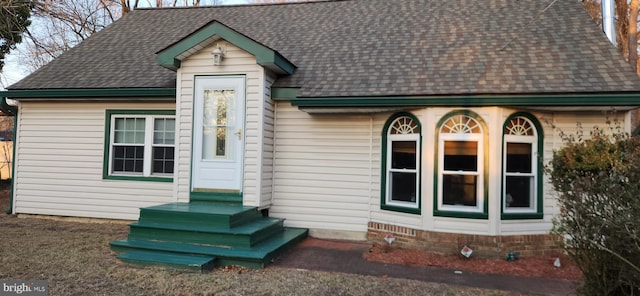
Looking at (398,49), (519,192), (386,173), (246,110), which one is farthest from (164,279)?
(398,49)

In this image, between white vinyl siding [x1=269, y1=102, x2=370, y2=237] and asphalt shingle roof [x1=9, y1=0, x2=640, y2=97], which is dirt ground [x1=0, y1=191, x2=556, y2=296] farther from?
asphalt shingle roof [x1=9, y1=0, x2=640, y2=97]

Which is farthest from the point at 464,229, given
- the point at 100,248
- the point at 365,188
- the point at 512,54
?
the point at 100,248

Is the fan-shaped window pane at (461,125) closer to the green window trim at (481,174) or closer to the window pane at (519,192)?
the green window trim at (481,174)

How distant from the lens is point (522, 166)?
651cm

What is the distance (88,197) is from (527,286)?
8586 mm

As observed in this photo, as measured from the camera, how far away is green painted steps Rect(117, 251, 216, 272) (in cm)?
529

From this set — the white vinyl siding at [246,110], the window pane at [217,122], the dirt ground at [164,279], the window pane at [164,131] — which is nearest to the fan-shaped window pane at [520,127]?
the dirt ground at [164,279]

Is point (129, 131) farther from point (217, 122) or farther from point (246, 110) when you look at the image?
point (246, 110)

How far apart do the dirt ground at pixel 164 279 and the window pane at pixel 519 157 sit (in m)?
2.44

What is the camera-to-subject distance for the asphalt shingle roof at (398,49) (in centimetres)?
655

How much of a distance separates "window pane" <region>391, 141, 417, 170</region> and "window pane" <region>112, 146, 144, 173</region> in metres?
5.40

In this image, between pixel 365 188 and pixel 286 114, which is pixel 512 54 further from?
pixel 286 114

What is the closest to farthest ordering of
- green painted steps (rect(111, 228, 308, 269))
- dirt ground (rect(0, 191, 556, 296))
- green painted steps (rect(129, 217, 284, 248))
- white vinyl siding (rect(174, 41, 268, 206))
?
1. dirt ground (rect(0, 191, 556, 296))
2. green painted steps (rect(111, 228, 308, 269))
3. green painted steps (rect(129, 217, 284, 248))
4. white vinyl siding (rect(174, 41, 268, 206))

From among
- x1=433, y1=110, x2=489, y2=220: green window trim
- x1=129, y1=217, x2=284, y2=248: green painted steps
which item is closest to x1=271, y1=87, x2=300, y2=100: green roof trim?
x1=129, y1=217, x2=284, y2=248: green painted steps
